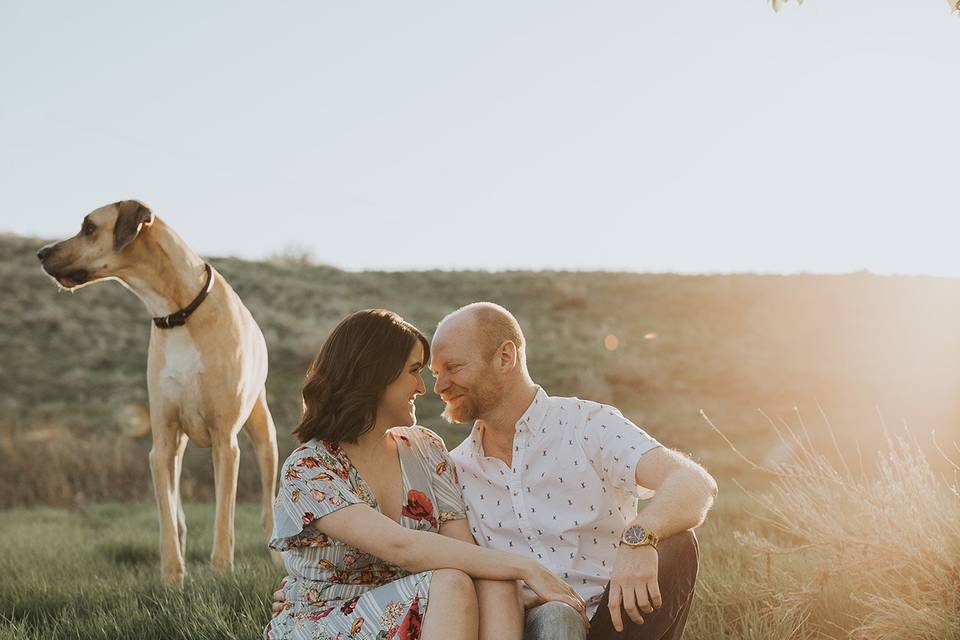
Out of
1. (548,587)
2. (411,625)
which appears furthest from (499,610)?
(411,625)

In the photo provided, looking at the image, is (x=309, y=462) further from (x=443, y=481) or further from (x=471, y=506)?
(x=471, y=506)

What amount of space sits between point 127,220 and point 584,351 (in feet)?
62.0

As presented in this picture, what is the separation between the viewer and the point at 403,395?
131 inches

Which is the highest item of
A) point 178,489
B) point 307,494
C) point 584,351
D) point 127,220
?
point 127,220

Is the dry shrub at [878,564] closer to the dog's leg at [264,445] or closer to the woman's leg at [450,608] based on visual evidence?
the woman's leg at [450,608]

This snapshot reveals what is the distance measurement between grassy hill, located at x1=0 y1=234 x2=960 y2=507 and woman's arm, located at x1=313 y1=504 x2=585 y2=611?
360 inches

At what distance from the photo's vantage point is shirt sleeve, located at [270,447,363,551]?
3.08 m

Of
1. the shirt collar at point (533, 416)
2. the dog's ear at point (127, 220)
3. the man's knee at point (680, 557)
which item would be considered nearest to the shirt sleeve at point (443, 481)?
the shirt collar at point (533, 416)

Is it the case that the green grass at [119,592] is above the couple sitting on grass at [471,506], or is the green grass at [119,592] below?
below

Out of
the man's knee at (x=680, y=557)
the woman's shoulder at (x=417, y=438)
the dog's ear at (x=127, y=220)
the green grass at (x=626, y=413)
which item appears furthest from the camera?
the dog's ear at (x=127, y=220)

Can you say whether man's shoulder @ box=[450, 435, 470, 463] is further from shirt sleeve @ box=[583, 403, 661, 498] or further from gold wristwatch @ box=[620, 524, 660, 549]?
gold wristwatch @ box=[620, 524, 660, 549]

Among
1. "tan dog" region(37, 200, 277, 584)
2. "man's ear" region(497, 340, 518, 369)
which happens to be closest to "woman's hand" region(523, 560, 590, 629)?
"man's ear" region(497, 340, 518, 369)

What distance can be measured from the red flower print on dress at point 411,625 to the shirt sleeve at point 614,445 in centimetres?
99

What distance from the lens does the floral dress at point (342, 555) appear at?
2.93 m
